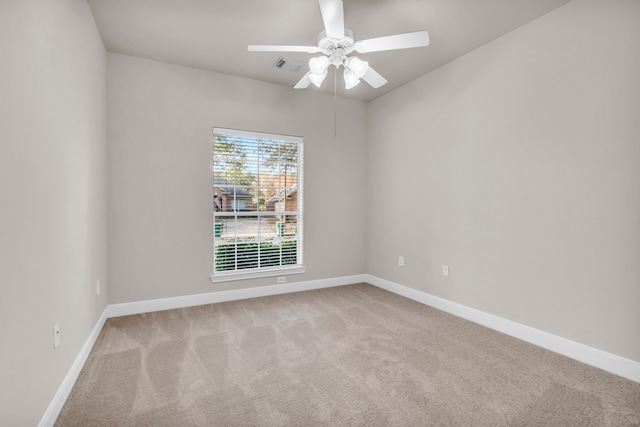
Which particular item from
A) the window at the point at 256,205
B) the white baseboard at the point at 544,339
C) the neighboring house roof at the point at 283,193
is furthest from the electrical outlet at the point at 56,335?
the white baseboard at the point at 544,339

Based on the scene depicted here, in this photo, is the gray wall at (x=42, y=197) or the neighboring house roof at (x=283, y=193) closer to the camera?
the gray wall at (x=42, y=197)

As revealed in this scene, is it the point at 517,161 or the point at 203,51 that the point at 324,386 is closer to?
the point at 517,161

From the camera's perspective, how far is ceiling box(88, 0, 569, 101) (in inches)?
95.7

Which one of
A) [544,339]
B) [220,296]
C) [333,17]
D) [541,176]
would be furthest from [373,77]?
[220,296]

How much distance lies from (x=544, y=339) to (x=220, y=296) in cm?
328

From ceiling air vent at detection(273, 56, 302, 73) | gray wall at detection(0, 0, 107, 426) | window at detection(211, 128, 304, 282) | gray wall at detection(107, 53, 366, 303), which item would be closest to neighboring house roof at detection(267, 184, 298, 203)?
window at detection(211, 128, 304, 282)

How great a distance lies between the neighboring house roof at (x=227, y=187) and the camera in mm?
3742

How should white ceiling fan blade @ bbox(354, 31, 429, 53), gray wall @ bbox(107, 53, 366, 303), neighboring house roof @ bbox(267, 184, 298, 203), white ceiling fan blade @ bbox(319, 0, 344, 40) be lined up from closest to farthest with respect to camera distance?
1. white ceiling fan blade @ bbox(319, 0, 344, 40)
2. white ceiling fan blade @ bbox(354, 31, 429, 53)
3. gray wall @ bbox(107, 53, 366, 303)
4. neighboring house roof @ bbox(267, 184, 298, 203)

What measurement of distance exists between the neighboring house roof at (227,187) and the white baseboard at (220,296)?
121 cm

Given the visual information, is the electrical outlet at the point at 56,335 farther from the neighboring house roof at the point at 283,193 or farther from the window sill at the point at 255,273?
the neighboring house roof at the point at 283,193

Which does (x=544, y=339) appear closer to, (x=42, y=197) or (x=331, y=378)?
(x=331, y=378)

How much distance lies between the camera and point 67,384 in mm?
1897

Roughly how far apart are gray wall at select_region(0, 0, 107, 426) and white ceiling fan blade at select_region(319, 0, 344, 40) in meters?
1.47

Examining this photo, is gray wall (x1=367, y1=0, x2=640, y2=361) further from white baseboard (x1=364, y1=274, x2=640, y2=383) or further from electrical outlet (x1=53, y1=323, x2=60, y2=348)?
electrical outlet (x1=53, y1=323, x2=60, y2=348)
